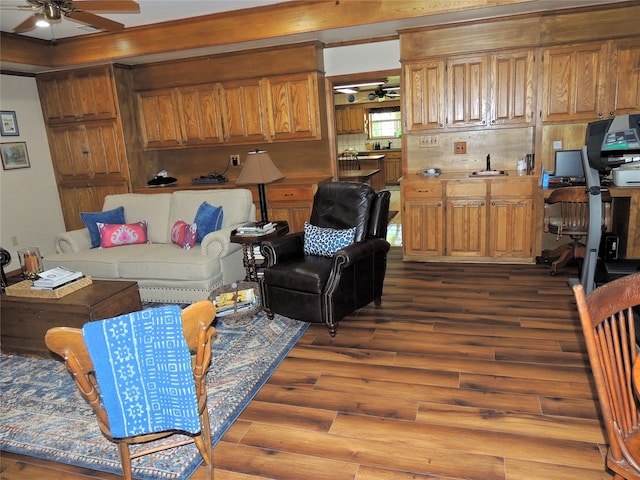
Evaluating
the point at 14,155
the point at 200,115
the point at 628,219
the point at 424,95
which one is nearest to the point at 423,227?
the point at 424,95

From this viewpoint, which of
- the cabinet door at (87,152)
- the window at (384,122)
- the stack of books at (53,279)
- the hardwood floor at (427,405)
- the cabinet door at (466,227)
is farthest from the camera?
the window at (384,122)

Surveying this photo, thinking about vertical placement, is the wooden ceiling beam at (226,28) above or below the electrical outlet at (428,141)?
above

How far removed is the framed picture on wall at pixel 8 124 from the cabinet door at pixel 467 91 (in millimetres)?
5313

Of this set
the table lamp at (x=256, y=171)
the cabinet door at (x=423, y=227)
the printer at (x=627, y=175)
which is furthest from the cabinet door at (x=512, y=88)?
the table lamp at (x=256, y=171)

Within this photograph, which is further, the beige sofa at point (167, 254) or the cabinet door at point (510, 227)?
the cabinet door at point (510, 227)

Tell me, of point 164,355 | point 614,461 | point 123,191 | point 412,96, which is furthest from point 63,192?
point 614,461

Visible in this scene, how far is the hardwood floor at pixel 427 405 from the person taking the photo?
6.63 feet

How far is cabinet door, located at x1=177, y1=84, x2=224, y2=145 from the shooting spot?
5.73 metres

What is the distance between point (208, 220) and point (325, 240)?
1345 millimetres

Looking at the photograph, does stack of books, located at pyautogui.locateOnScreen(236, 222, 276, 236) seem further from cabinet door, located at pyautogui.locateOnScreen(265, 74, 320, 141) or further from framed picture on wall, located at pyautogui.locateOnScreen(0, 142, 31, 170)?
framed picture on wall, located at pyautogui.locateOnScreen(0, 142, 31, 170)

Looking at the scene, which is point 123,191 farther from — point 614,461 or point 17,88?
point 614,461

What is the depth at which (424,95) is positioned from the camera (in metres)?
4.88

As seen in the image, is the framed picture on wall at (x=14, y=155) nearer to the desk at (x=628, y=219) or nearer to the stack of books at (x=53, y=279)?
the stack of books at (x=53, y=279)

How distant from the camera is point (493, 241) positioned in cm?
476
